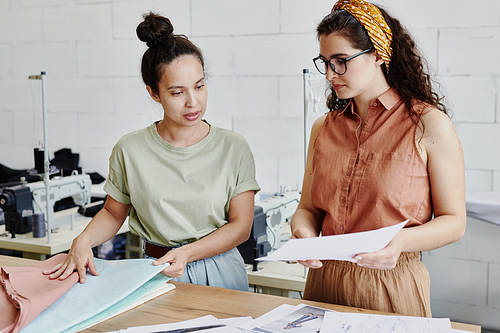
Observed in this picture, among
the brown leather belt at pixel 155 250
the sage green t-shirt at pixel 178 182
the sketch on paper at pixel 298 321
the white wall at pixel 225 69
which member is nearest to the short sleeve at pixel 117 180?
the sage green t-shirt at pixel 178 182

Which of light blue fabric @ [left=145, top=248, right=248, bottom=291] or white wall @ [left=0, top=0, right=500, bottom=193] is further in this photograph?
white wall @ [left=0, top=0, right=500, bottom=193]

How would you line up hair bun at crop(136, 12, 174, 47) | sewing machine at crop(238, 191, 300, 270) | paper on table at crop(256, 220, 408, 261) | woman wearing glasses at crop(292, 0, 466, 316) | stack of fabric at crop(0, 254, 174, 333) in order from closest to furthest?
paper on table at crop(256, 220, 408, 261), stack of fabric at crop(0, 254, 174, 333), woman wearing glasses at crop(292, 0, 466, 316), hair bun at crop(136, 12, 174, 47), sewing machine at crop(238, 191, 300, 270)

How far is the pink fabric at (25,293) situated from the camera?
3.78 feet

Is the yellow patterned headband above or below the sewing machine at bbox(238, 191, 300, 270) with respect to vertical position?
above

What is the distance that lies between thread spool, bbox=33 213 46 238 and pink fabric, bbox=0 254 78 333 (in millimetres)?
1479

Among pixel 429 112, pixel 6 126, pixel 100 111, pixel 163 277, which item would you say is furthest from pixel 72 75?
pixel 429 112

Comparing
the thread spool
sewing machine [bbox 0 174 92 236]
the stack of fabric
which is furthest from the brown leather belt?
the thread spool

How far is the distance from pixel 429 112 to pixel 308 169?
397 millimetres

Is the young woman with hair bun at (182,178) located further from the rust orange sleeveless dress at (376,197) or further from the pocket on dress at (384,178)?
the pocket on dress at (384,178)

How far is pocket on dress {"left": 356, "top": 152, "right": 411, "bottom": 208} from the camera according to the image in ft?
4.39

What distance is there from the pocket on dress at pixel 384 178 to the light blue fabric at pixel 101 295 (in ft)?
1.92

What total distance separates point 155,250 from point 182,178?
0.80 feet

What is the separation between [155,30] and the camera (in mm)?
1559

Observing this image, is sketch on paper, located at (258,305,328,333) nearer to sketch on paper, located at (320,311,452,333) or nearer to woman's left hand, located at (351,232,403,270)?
sketch on paper, located at (320,311,452,333)
